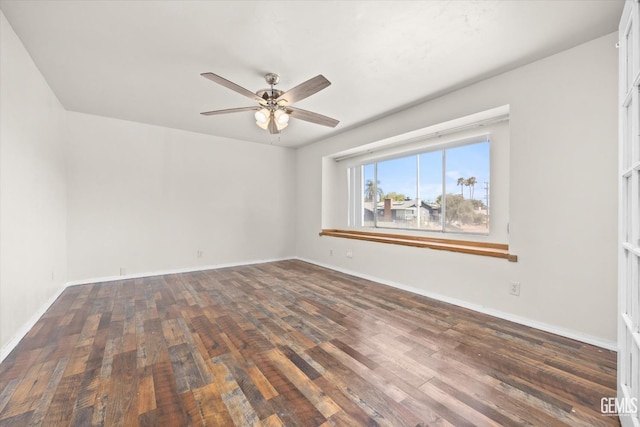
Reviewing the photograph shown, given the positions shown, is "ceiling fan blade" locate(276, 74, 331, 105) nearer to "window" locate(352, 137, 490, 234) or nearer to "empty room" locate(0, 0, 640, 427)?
"empty room" locate(0, 0, 640, 427)

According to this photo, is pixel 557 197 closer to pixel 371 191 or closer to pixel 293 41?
pixel 293 41

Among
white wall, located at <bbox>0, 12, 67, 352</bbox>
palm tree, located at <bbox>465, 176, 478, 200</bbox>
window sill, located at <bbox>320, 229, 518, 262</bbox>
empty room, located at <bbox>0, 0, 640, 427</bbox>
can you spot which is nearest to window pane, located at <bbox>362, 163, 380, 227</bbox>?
window sill, located at <bbox>320, 229, 518, 262</bbox>

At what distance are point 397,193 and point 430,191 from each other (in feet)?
2.08

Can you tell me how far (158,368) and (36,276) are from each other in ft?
6.58

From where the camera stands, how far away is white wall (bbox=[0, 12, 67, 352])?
6.71 feet

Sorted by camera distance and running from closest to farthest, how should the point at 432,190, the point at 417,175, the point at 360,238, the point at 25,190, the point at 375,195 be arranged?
the point at 25,190 < the point at 432,190 < the point at 417,175 < the point at 360,238 < the point at 375,195

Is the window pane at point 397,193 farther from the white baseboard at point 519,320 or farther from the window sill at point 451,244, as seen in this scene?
the white baseboard at point 519,320

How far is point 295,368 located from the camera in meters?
1.83

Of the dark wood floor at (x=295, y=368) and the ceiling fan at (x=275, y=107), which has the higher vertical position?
the ceiling fan at (x=275, y=107)

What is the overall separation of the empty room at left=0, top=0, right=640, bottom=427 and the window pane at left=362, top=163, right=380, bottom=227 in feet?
2.47

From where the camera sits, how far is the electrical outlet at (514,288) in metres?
2.62

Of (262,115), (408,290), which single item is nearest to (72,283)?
(262,115)

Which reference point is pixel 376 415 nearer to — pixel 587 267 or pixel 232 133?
pixel 587 267

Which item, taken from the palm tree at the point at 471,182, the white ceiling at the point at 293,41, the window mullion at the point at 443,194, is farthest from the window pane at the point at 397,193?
the white ceiling at the point at 293,41
